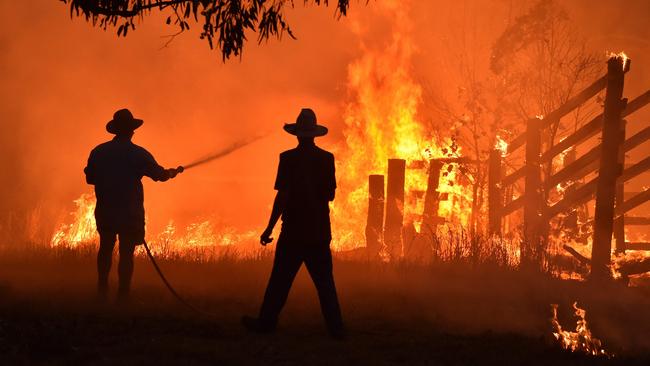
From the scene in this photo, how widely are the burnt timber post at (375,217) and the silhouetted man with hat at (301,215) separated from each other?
688 cm

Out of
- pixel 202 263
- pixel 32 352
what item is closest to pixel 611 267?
pixel 202 263

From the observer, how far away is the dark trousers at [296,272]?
27.4 feet

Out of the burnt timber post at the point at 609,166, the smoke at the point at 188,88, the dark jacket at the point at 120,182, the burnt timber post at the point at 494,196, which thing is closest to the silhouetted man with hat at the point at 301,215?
the dark jacket at the point at 120,182

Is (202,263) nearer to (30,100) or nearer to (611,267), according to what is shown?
(611,267)

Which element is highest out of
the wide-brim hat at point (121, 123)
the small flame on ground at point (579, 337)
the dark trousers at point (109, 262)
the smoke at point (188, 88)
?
the smoke at point (188, 88)

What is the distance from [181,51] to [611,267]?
22.9m

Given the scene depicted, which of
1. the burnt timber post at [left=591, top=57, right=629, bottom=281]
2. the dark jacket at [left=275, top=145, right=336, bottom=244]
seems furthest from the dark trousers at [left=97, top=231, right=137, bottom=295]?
the burnt timber post at [left=591, top=57, right=629, bottom=281]

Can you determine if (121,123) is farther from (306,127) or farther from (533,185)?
(533,185)

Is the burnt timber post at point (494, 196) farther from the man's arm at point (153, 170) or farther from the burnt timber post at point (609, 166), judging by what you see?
the man's arm at point (153, 170)

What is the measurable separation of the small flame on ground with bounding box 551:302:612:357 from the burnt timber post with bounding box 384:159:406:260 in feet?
14.9

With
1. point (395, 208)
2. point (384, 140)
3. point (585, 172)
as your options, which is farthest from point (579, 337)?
point (384, 140)

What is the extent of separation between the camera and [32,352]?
7289 millimetres

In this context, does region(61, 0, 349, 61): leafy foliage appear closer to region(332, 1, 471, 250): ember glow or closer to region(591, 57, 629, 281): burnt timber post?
region(591, 57, 629, 281): burnt timber post

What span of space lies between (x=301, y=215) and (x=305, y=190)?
0.81ft
